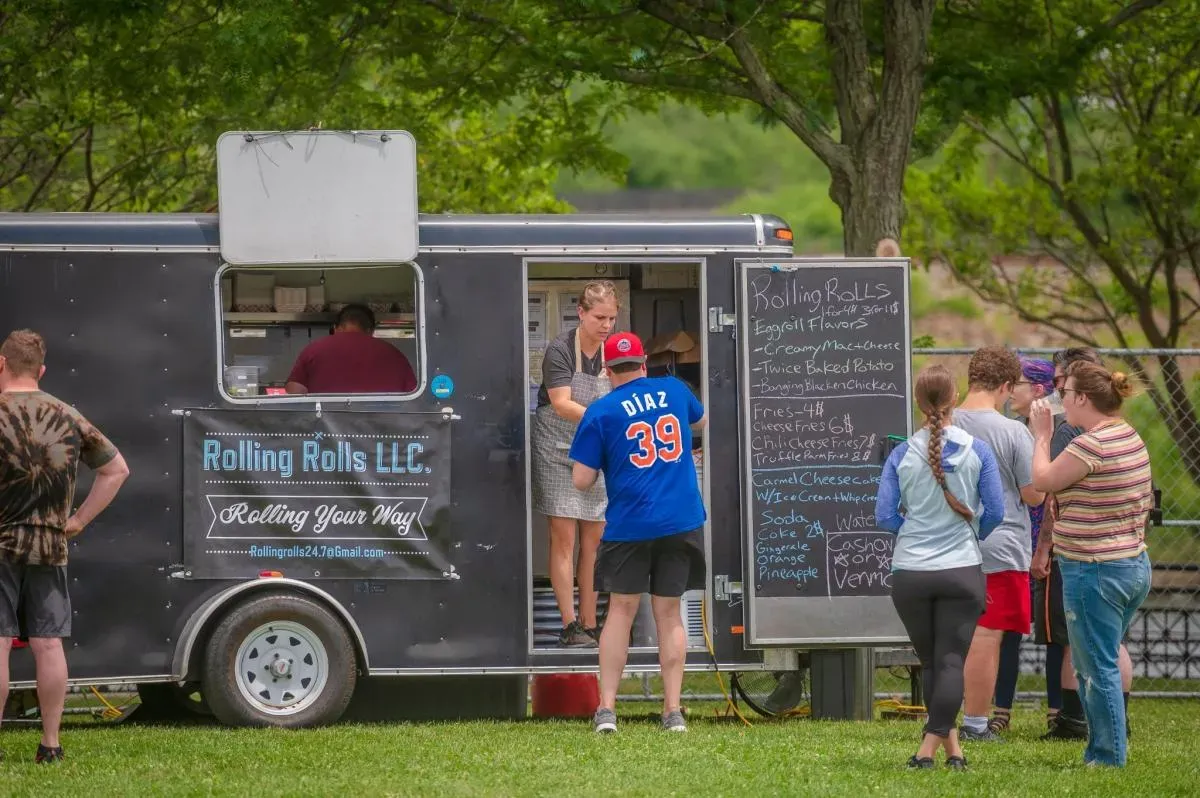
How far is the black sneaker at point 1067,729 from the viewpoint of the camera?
7734 millimetres

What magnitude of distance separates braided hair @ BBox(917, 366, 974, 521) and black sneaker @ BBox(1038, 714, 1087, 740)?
1985 millimetres

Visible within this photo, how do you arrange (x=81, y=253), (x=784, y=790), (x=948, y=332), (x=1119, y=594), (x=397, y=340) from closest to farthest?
(x=784, y=790) < (x=1119, y=594) < (x=81, y=253) < (x=397, y=340) < (x=948, y=332)

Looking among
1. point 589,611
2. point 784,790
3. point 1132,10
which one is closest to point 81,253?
point 589,611

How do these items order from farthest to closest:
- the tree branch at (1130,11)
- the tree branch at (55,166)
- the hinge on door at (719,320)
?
the tree branch at (55,166) → the tree branch at (1130,11) → the hinge on door at (719,320)

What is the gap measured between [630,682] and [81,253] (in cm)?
593

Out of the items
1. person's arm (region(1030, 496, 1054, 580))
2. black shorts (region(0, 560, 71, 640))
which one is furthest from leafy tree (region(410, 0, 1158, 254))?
black shorts (region(0, 560, 71, 640))

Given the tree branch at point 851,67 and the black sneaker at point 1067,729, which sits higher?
the tree branch at point 851,67

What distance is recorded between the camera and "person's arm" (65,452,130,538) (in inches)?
268

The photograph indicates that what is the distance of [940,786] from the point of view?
6.05m

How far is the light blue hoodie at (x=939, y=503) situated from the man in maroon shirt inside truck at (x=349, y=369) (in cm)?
278

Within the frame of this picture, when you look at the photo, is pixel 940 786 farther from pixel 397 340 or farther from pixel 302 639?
pixel 397 340

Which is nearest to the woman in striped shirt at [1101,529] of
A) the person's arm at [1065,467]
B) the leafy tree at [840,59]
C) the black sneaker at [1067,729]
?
the person's arm at [1065,467]

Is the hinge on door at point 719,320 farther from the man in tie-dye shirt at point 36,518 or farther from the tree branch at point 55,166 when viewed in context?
the tree branch at point 55,166

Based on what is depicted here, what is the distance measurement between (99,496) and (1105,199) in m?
12.3
